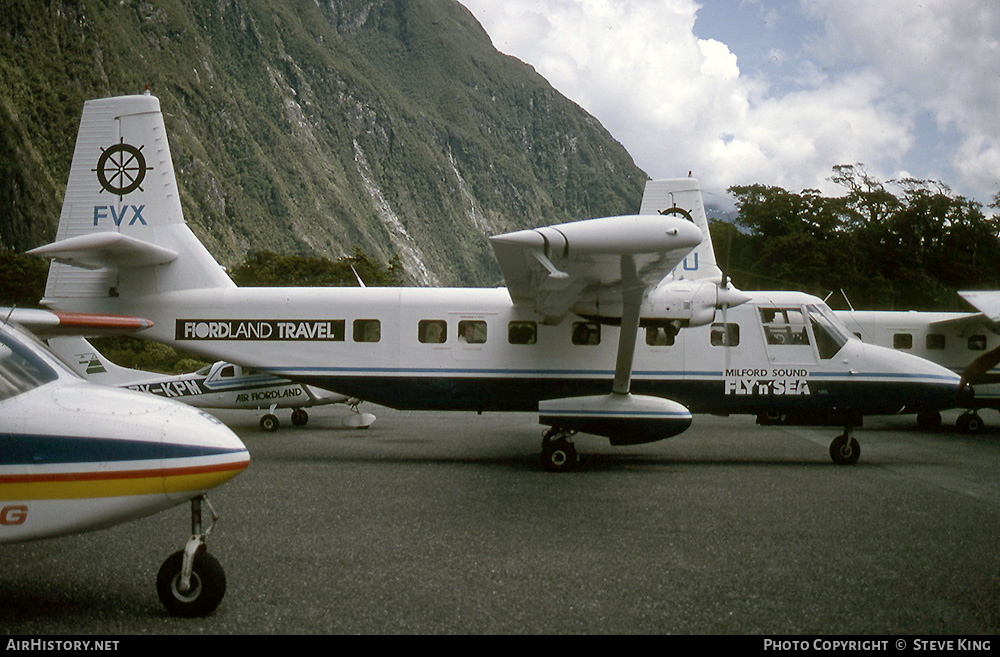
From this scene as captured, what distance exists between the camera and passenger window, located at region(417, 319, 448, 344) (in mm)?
10766

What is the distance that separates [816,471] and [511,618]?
23.0ft

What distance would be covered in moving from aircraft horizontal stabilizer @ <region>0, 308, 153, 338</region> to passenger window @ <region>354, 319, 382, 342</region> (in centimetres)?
470

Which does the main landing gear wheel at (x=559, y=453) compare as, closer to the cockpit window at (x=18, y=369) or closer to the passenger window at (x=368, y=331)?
the passenger window at (x=368, y=331)

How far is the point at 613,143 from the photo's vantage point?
17400 cm

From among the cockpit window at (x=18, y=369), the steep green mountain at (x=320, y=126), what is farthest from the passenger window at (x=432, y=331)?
the steep green mountain at (x=320, y=126)

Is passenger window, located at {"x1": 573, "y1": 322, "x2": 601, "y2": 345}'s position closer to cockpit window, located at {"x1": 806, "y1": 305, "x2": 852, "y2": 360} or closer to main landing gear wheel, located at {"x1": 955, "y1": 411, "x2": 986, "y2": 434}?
cockpit window, located at {"x1": 806, "y1": 305, "x2": 852, "y2": 360}

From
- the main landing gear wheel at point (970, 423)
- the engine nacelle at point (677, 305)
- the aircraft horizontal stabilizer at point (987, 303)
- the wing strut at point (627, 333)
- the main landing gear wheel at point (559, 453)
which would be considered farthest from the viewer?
the main landing gear wheel at point (970, 423)

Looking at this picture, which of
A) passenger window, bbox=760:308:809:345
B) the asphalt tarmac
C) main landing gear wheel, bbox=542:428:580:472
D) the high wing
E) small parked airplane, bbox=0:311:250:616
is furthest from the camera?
passenger window, bbox=760:308:809:345

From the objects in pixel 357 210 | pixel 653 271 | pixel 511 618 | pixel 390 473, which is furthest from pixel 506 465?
A: pixel 357 210

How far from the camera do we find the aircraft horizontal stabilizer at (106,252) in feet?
30.0

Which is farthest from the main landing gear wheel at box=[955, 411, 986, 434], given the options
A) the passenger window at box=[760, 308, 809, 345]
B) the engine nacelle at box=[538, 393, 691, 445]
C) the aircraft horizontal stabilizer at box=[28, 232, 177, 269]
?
the aircraft horizontal stabilizer at box=[28, 232, 177, 269]

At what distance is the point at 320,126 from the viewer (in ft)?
386

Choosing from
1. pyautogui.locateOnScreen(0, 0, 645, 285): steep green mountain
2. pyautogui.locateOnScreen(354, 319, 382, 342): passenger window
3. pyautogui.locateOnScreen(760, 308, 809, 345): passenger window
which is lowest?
pyautogui.locateOnScreen(354, 319, 382, 342): passenger window

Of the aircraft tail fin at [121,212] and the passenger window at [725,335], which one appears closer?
the aircraft tail fin at [121,212]
